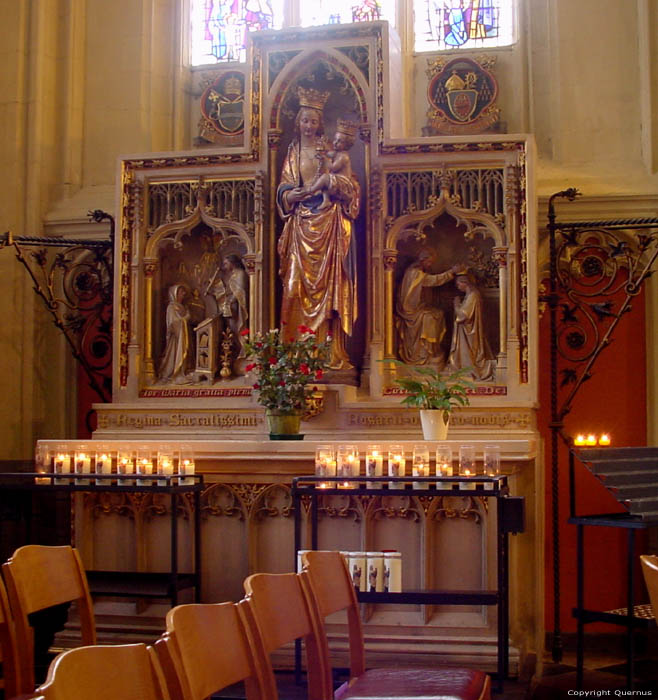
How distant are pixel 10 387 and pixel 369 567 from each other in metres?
4.74

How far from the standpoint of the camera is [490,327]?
8.48 m

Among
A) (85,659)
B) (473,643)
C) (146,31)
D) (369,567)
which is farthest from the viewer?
(146,31)

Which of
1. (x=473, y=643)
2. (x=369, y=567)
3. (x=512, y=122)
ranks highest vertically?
(x=512, y=122)

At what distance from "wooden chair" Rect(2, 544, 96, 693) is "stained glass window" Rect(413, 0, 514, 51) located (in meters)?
7.20

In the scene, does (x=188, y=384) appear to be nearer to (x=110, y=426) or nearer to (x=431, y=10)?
(x=110, y=426)

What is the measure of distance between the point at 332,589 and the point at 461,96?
6.68 metres

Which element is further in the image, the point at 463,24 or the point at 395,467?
the point at 463,24

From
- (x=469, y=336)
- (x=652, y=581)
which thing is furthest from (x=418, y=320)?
(x=652, y=581)

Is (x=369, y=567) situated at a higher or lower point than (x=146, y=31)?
lower

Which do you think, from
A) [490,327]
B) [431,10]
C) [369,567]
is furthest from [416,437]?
[431,10]

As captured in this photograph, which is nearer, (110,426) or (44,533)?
(110,426)

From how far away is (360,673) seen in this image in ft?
15.6

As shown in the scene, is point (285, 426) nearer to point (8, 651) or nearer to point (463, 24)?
point (8, 651)

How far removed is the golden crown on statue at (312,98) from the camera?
337 inches
